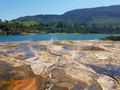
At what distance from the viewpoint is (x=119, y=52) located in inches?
815

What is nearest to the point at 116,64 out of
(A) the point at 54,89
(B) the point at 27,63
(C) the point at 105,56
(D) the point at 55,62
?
(C) the point at 105,56

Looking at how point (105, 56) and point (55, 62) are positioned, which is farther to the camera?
point (105, 56)

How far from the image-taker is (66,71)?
47.5 feet

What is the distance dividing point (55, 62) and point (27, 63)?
1.56 metres

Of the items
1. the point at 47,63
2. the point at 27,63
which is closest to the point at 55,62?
the point at 47,63

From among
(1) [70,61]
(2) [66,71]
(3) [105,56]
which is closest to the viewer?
(2) [66,71]

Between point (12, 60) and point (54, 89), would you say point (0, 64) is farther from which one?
point (54, 89)

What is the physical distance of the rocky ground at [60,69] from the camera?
489 inches

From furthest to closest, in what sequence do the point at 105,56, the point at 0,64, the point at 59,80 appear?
the point at 105,56
the point at 0,64
the point at 59,80

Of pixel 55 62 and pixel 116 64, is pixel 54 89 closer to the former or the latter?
pixel 55 62

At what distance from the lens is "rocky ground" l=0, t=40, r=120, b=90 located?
12.4m

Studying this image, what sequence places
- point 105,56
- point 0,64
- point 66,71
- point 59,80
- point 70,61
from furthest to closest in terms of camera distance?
point 105,56 < point 70,61 < point 0,64 < point 66,71 < point 59,80

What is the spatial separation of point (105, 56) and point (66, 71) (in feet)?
17.2

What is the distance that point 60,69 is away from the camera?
48.8ft
